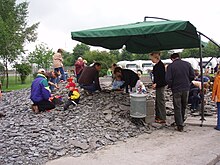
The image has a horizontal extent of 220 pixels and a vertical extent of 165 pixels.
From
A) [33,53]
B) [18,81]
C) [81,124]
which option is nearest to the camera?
[81,124]

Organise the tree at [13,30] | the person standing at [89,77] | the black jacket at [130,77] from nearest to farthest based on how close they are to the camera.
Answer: the black jacket at [130,77] → the person standing at [89,77] → the tree at [13,30]

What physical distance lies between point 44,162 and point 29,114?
3256 mm

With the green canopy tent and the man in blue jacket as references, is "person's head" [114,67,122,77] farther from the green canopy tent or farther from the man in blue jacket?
the man in blue jacket

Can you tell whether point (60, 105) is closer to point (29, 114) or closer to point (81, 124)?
point (29, 114)

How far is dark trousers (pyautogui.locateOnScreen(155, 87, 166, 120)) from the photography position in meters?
6.99

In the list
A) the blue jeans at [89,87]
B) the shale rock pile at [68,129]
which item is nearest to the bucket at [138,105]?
the shale rock pile at [68,129]

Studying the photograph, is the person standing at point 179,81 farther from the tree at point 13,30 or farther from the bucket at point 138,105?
the tree at point 13,30

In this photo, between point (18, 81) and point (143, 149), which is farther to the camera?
point (18, 81)

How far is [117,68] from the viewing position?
860 cm

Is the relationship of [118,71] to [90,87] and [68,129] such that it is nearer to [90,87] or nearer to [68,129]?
[90,87]

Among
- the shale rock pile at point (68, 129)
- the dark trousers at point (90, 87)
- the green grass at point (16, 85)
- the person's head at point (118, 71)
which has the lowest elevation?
the shale rock pile at point (68, 129)

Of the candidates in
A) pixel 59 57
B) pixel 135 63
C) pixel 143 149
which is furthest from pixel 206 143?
pixel 135 63

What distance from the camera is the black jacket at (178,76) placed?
6445 millimetres

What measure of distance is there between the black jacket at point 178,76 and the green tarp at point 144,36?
835mm
